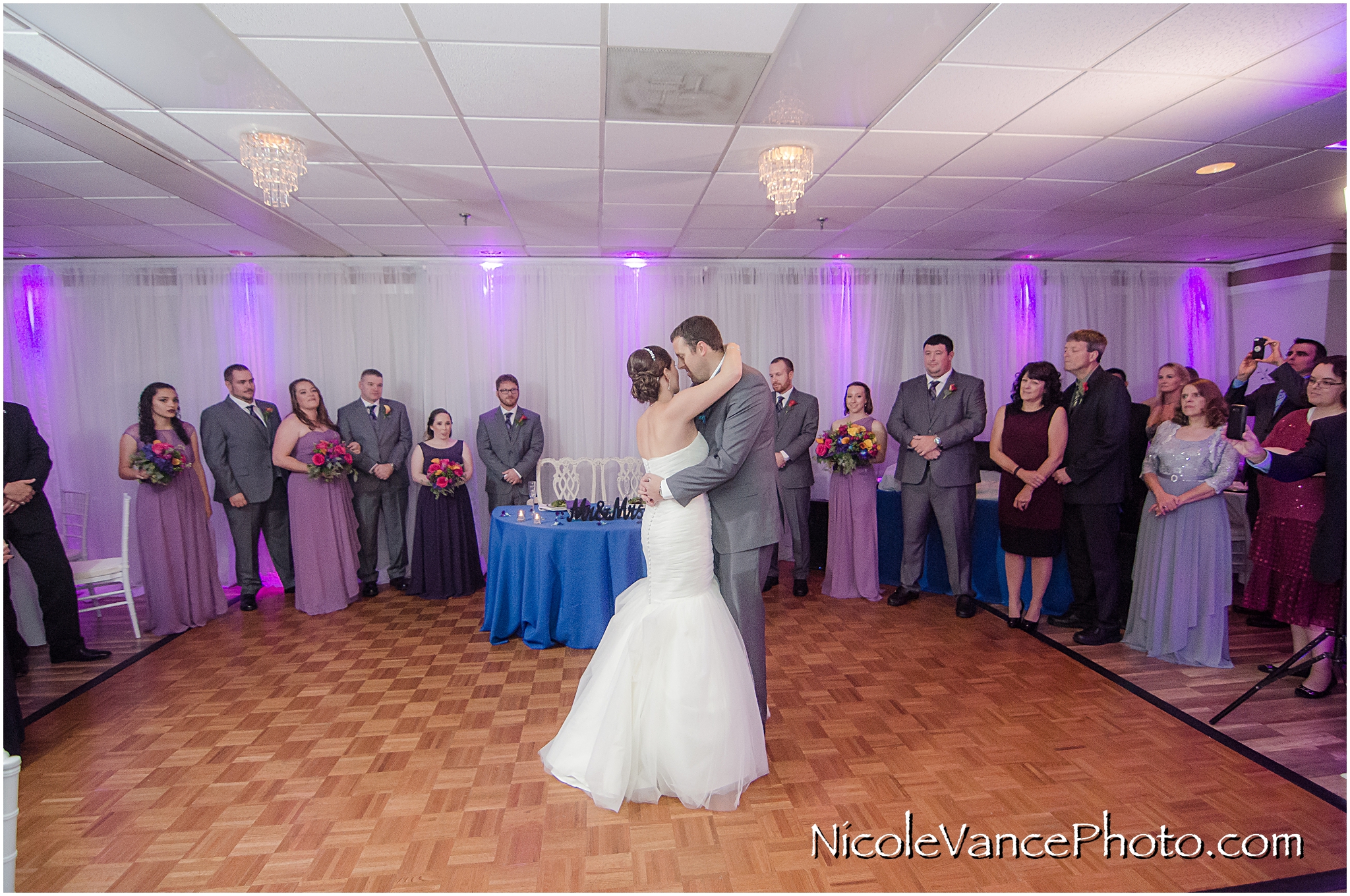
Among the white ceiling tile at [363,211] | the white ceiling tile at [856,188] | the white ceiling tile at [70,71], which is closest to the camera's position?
the white ceiling tile at [70,71]

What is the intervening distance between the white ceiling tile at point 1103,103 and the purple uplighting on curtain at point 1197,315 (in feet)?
16.7

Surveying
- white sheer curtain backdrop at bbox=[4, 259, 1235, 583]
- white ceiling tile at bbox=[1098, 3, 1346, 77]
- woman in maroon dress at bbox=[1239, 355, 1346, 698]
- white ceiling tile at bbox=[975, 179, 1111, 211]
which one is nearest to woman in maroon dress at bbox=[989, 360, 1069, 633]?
woman in maroon dress at bbox=[1239, 355, 1346, 698]

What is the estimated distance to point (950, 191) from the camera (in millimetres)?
4613

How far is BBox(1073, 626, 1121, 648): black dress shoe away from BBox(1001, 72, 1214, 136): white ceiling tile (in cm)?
300

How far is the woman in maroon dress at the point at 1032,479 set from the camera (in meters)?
4.53

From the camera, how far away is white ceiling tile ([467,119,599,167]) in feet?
11.0

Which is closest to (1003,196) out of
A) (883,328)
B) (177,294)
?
(883,328)

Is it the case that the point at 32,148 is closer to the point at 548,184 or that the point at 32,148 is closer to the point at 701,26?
the point at 548,184

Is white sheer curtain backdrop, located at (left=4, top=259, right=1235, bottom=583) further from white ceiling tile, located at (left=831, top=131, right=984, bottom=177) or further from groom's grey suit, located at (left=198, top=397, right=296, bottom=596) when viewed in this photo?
white ceiling tile, located at (left=831, top=131, right=984, bottom=177)

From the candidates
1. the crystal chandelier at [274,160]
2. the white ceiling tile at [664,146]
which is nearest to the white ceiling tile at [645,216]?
the white ceiling tile at [664,146]

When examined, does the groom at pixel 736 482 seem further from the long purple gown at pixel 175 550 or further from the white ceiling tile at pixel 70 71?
the long purple gown at pixel 175 550

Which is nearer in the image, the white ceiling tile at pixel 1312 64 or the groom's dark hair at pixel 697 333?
the white ceiling tile at pixel 1312 64

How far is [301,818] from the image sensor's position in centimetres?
272

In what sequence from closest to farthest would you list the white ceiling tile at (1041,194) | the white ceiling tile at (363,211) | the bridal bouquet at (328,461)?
1. the white ceiling tile at (1041,194)
2. the white ceiling tile at (363,211)
3. the bridal bouquet at (328,461)
